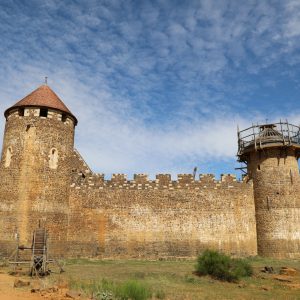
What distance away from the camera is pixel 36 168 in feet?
71.1

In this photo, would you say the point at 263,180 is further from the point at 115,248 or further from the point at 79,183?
the point at 79,183

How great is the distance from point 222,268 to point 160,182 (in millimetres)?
8839

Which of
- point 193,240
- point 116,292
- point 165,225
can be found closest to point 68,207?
point 165,225

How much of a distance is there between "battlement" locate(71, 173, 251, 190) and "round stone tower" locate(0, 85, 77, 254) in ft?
5.27

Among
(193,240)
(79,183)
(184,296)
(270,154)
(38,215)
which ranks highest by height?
(270,154)

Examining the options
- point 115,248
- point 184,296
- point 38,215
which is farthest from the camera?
point 115,248

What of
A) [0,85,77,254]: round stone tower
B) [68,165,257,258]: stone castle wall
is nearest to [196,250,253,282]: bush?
[68,165,257,258]: stone castle wall

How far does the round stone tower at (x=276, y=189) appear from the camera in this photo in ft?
74.0

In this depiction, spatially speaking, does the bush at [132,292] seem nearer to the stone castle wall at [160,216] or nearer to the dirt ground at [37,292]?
the dirt ground at [37,292]

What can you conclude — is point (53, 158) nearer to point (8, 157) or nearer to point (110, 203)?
point (8, 157)

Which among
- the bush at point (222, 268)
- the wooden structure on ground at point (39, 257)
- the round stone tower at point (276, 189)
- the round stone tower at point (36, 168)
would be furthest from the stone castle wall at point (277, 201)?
the wooden structure on ground at point (39, 257)

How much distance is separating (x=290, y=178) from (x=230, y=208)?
14.4 feet

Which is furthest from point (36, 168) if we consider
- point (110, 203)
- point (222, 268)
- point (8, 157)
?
point (222, 268)

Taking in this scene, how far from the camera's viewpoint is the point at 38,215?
68.8 ft
